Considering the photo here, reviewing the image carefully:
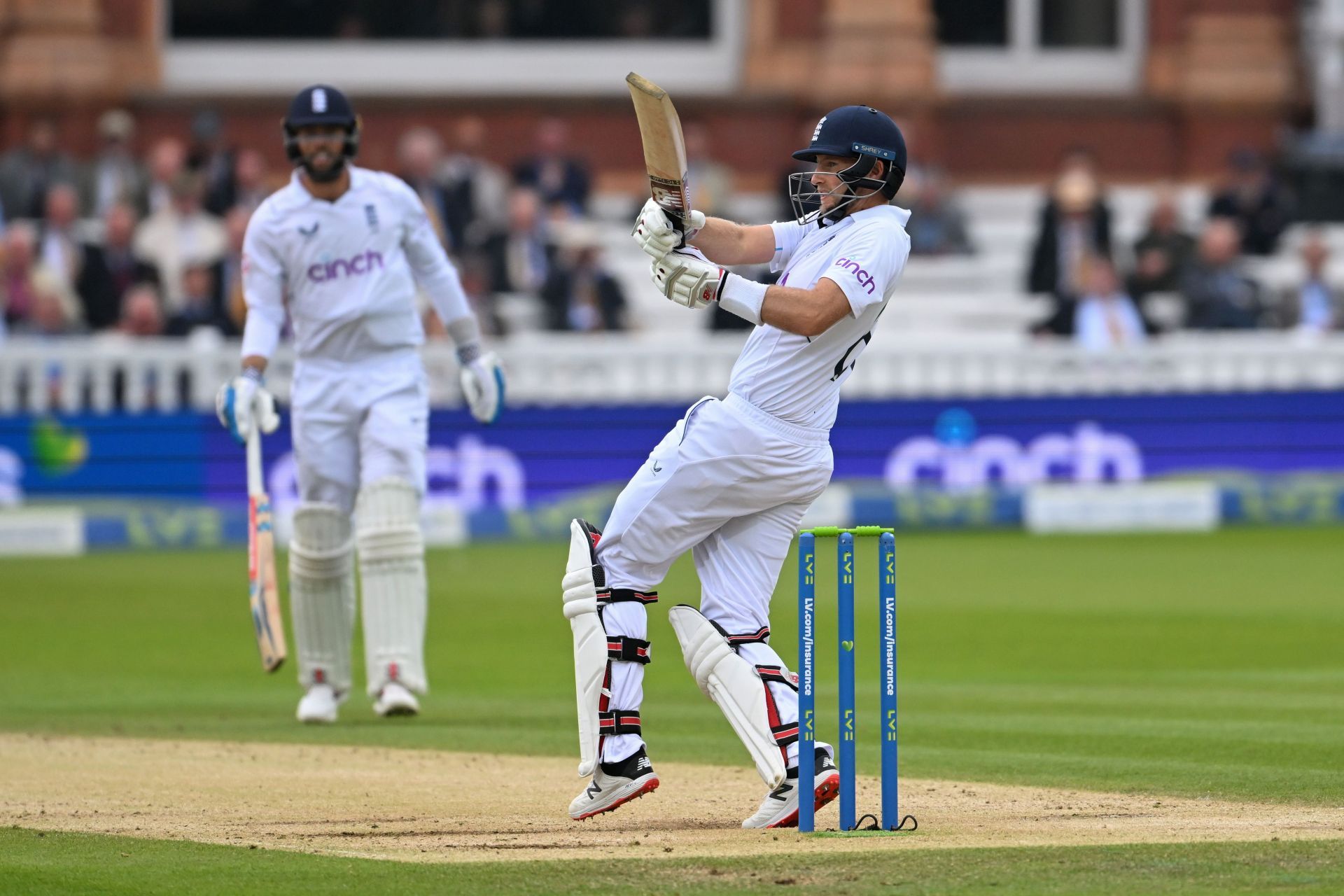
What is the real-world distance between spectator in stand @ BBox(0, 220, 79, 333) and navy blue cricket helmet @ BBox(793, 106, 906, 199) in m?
11.1

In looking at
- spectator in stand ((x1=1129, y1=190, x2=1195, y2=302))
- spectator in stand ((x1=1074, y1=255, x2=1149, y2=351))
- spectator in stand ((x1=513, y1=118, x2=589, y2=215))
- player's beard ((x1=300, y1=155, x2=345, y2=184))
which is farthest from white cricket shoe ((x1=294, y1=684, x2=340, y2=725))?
spectator in stand ((x1=1129, y1=190, x2=1195, y2=302))

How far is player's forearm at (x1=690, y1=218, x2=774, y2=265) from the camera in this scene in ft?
22.5

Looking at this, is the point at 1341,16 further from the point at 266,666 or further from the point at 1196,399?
the point at 266,666

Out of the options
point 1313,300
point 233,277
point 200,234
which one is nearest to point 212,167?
point 200,234

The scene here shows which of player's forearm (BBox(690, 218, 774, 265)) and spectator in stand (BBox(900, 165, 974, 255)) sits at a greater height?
player's forearm (BBox(690, 218, 774, 265))

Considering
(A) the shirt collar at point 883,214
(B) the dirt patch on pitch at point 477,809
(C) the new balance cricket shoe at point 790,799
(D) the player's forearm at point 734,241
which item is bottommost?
(B) the dirt patch on pitch at point 477,809

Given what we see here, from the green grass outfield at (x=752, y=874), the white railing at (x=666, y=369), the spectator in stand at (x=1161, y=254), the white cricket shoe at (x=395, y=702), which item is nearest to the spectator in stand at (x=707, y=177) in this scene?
the white railing at (x=666, y=369)

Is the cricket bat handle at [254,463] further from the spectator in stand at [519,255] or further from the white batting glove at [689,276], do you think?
the spectator in stand at [519,255]

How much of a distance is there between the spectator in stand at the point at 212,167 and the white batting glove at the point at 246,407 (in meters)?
9.00

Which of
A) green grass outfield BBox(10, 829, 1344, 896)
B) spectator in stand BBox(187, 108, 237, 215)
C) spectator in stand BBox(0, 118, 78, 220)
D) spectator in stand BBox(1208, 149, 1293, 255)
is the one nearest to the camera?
green grass outfield BBox(10, 829, 1344, 896)

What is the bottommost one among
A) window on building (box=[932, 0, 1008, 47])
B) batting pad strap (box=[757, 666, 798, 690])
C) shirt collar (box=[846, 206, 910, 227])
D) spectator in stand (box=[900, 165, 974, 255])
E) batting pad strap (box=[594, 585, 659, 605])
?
Answer: batting pad strap (box=[757, 666, 798, 690])

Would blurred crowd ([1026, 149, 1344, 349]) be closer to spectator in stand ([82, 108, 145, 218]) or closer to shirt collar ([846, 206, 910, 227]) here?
spectator in stand ([82, 108, 145, 218])

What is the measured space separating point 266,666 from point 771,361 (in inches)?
125

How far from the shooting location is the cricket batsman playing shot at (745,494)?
21.2 feet
